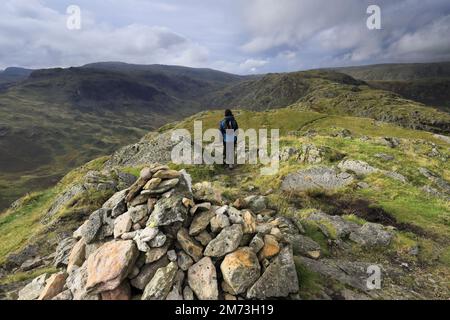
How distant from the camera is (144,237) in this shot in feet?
37.4

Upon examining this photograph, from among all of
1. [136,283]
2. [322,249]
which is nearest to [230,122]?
[322,249]

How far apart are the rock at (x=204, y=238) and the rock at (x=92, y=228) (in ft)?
13.8

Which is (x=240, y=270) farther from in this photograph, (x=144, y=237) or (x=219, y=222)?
(x=144, y=237)

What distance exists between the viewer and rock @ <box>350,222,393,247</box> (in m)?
15.5

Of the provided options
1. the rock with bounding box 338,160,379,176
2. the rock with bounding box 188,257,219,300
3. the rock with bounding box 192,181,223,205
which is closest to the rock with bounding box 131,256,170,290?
the rock with bounding box 188,257,219,300

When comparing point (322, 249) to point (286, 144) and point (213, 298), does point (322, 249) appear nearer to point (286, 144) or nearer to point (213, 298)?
point (213, 298)

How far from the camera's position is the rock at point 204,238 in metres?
11.7

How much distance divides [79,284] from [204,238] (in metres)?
4.33

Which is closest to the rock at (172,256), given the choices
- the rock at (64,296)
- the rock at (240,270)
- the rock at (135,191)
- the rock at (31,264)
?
the rock at (240,270)

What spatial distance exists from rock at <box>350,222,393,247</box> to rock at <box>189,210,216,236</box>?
25.3 ft

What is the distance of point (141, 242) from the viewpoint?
11.3 m

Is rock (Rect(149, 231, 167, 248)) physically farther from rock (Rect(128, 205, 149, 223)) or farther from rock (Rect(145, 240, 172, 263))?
rock (Rect(128, 205, 149, 223))

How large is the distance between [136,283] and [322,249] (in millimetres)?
8314

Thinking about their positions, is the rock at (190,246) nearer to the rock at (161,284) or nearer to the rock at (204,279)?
the rock at (204,279)
